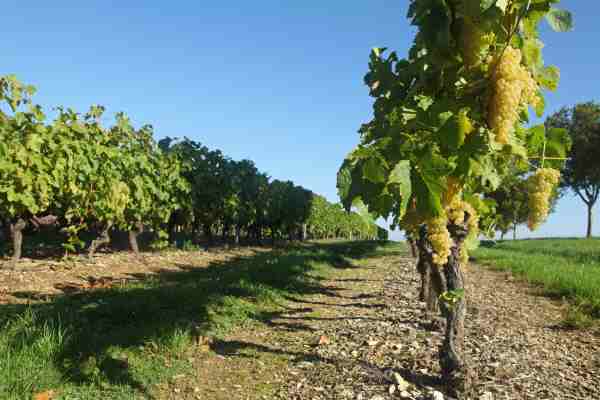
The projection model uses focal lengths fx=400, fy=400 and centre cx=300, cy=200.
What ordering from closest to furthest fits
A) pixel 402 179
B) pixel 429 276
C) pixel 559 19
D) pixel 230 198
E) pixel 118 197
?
pixel 402 179 < pixel 559 19 < pixel 429 276 < pixel 118 197 < pixel 230 198

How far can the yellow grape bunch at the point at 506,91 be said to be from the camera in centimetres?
242

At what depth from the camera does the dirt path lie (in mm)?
4281

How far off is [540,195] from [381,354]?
331 cm

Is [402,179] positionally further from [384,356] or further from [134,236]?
[134,236]

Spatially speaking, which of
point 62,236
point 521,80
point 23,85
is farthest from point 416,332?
point 62,236

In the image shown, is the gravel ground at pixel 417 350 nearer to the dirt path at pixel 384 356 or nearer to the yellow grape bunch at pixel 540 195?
the dirt path at pixel 384 356

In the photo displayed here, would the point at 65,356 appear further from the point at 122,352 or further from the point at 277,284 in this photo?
the point at 277,284

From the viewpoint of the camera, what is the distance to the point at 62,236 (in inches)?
877

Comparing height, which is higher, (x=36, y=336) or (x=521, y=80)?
(x=521, y=80)

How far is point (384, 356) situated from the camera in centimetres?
515

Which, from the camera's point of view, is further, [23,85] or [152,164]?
[152,164]

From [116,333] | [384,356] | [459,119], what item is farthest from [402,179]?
[116,333]

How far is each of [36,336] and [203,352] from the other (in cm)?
194

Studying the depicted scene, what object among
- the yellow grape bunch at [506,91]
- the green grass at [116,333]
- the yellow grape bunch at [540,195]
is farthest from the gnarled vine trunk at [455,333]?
the green grass at [116,333]
